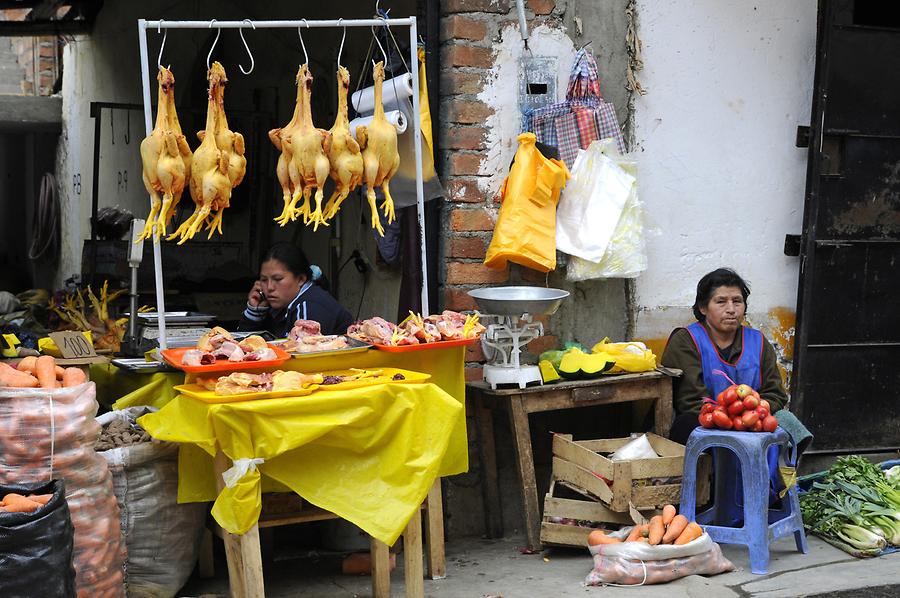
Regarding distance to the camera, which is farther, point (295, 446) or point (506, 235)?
point (506, 235)

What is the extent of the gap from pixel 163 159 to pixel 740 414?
9.32 ft

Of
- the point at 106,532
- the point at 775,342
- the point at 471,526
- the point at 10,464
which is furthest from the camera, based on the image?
the point at 775,342

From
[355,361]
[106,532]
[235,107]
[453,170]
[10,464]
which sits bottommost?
[106,532]


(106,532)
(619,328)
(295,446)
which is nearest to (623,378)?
(619,328)

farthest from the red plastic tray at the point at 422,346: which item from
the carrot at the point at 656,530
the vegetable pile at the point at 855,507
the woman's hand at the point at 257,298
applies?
the vegetable pile at the point at 855,507

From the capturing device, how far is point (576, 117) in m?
5.32

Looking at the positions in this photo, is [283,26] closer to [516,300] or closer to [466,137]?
[466,137]

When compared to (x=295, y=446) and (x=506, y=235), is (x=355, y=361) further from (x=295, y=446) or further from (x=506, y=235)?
(x=506, y=235)

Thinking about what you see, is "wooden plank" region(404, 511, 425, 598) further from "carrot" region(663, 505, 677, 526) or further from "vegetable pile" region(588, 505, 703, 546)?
"carrot" region(663, 505, 677, 526)

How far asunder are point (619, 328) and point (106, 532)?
290 cm

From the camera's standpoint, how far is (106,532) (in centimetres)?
404

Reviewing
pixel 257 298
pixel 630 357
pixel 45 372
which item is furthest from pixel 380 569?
pixel 257 298

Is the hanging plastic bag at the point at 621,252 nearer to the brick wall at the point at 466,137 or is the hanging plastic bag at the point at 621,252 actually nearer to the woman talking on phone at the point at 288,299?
the brick wall at the point at 466,137

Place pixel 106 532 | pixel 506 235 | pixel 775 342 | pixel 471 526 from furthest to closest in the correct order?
pixel 775 342
pixel 471 526
pixel 506 235
pixel 106 532
